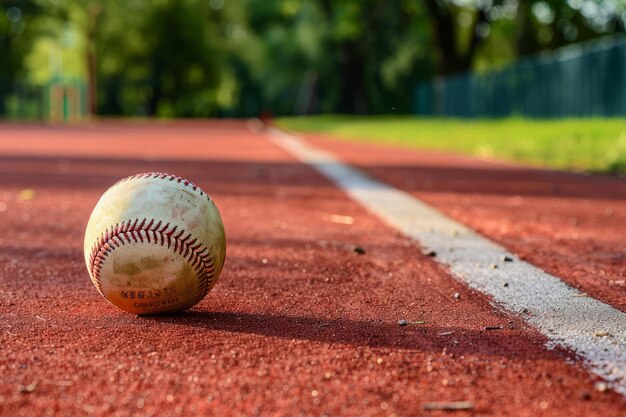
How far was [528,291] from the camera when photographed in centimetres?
422

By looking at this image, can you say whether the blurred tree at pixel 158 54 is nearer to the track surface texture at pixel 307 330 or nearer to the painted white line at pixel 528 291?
the track surface texture at pixel 307 330

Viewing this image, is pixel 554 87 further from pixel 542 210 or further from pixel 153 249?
pixel 153 249

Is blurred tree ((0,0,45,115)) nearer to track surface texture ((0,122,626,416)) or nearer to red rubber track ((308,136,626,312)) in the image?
red rubber track ((308,136,626,312))

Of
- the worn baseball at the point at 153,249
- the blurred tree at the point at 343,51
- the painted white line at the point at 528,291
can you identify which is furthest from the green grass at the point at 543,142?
the blurred tree at the point at 343,51

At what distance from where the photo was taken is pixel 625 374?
2801 millimetres

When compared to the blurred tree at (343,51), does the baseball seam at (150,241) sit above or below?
above

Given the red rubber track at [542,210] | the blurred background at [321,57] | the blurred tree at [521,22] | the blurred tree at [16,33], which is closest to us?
the red rubber track at [542,210]

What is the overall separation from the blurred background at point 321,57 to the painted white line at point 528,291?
36.5ft

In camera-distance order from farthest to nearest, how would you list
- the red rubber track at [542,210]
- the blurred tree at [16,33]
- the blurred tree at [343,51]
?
1. the blurred tree at [16,33]
2. the blurred tree at [343,51]
3. the red rubber track at [542,210]

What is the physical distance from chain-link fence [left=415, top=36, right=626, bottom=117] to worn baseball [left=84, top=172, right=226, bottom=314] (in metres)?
14.2

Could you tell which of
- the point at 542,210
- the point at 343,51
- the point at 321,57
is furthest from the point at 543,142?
the point at 321,57

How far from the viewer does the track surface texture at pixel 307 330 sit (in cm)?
261

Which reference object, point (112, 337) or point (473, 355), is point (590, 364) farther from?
point (112, 337)

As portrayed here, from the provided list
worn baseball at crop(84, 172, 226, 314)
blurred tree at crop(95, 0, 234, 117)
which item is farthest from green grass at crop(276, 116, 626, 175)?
blurred tree at crop(95, 0, 234, 117)
